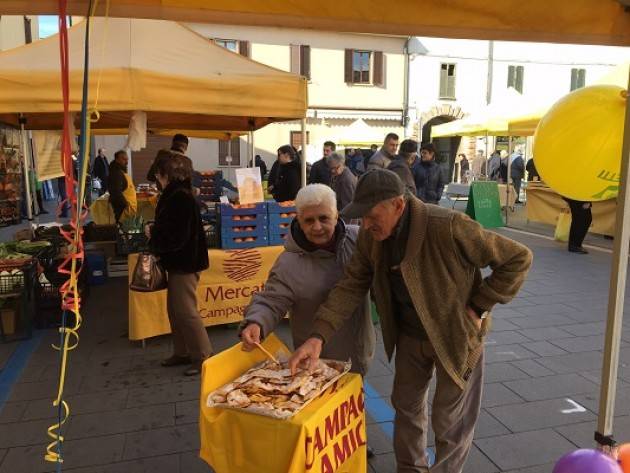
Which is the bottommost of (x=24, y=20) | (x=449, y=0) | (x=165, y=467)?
(x=165, y=467)

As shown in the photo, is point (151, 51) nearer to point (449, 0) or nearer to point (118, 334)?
point (118, 334)

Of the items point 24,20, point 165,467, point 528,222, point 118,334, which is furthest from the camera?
point 24,20

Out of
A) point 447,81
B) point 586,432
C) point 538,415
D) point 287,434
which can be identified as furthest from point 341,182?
point 447,81

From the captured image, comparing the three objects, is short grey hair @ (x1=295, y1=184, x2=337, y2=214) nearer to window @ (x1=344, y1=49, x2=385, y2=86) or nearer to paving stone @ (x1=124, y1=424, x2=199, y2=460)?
paving stone @ (x1=124, y1=424, x2=199, y2=460)

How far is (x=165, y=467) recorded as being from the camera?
282 cm

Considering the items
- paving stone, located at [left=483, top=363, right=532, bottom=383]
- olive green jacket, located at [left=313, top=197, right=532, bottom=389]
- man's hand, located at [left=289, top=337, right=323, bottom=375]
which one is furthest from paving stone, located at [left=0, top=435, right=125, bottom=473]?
paving stone, located at [left=483, top=363, right=532, bottom=383]

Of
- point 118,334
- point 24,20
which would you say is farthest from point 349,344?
point 24,20

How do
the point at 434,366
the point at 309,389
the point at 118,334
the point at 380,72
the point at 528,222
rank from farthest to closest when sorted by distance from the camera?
1. the point at 380,72
2. the point at 528,222
3. the point at 118,334
4. the point at 434,366
5. the point at 309,389

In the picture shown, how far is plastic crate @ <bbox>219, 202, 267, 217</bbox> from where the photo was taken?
4949 mm

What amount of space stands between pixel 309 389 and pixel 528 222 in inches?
448

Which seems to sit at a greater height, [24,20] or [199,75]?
[24,20]

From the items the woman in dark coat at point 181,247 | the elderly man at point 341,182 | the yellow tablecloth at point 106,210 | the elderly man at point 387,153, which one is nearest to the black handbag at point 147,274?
the woman in dark coat at point 181,247

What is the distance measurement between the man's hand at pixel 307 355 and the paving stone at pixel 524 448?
1.44 meters

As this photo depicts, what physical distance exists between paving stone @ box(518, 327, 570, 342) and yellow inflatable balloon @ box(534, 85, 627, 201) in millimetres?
2715
